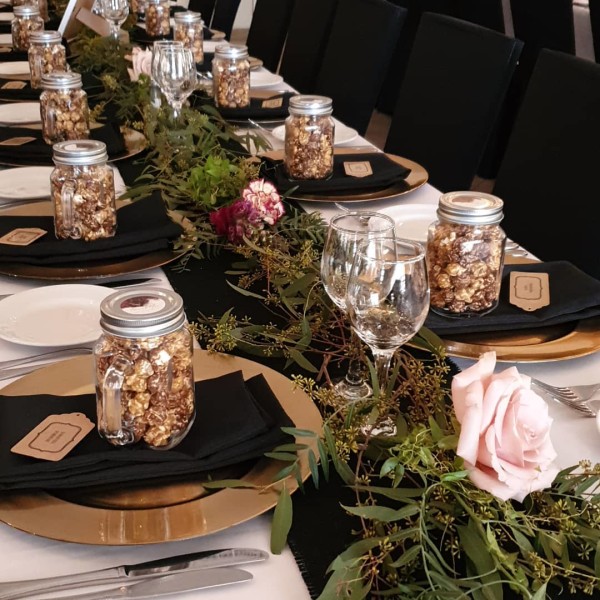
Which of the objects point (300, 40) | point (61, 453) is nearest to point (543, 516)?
point (61, 453)

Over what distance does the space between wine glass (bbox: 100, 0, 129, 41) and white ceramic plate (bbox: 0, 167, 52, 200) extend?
46.5 inches

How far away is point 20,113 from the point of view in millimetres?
2152

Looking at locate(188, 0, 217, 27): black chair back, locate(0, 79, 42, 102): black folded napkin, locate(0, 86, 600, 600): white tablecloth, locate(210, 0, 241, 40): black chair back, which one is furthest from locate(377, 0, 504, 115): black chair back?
locate(0, 86, 600, 600): white tablecloth

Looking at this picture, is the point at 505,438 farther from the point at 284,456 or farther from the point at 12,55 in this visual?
the point at 12,55

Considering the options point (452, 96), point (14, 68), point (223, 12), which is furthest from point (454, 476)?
point (223, 12)

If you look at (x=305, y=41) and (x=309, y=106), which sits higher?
(x=309, y=106)

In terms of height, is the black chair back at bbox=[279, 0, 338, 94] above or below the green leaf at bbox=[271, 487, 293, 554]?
below

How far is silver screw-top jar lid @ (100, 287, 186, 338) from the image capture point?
790mm

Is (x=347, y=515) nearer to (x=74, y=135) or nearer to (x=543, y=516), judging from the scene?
(x=543, y=516)

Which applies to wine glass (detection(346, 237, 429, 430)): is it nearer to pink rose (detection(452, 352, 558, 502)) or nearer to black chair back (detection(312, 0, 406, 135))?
pink rose (detection(452, 352, 558, 502))

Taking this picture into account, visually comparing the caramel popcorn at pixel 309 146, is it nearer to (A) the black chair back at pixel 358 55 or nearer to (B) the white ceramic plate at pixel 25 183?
(B) the white ceramic plate at pixel 25 183

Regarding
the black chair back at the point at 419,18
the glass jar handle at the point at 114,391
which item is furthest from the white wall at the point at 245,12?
the glass jar handle at the point at 114,391

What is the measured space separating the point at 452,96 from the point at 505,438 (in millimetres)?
1696

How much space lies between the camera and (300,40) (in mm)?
3264
